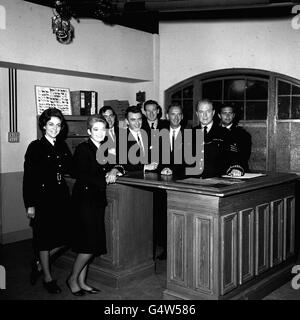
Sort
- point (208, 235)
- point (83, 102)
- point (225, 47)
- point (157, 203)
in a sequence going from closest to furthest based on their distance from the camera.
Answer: point (208, 235) → point (157, 203) → point (83, 102) → point (225, 47)

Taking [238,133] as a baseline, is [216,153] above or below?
below

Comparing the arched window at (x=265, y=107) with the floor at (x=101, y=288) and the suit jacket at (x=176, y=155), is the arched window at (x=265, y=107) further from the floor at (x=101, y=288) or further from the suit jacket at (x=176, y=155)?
the floor at (x=101, y=288)

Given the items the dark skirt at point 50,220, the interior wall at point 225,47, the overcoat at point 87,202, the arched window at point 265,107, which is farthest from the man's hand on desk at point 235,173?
the interior wall at point 225,47

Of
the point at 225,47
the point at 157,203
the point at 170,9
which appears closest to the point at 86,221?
the point at 157,203

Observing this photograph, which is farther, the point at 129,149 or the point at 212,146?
the point at 129,149

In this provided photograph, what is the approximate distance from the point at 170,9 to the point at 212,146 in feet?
6.93

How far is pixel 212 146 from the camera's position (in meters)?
3.78

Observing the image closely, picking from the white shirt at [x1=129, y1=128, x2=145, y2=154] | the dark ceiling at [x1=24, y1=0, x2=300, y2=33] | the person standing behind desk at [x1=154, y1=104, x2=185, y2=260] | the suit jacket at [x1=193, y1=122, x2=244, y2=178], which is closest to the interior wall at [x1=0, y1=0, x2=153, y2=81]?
the dark ceiling at [x1=24, y1=0, x2=300, y2=33]

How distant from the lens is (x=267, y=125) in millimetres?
6195

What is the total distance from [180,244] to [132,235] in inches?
30.5

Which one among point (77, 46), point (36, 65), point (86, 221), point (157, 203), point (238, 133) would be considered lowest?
point (157, 203)

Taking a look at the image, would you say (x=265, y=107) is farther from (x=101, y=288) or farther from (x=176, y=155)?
(x=101, y=288)

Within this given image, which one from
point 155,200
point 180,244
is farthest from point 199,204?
point 155,200
